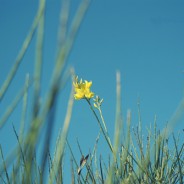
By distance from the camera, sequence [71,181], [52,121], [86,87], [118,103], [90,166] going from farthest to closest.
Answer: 1. [86,87]
2. [90,166]
3. [71,181]
4. [118,103]
5. [52,121]

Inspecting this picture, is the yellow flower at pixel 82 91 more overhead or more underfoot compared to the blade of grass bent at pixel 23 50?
more overhead

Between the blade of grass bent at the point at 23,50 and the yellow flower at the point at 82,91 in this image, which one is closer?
the blade of grass bent at the point at 23,50

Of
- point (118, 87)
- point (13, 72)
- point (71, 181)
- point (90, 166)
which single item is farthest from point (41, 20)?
point (90, 166)

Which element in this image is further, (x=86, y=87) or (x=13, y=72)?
(x=86, y=87)

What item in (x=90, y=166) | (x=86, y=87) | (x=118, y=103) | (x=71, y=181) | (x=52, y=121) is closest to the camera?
(x=52, y=121)

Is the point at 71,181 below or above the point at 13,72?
above

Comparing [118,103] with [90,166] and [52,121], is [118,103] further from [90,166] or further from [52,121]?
[90,166]

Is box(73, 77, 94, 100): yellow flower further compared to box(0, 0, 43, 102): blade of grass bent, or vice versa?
box(73, 77, 94, 100): yellow flower

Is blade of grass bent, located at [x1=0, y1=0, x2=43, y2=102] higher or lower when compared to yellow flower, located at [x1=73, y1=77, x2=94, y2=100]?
lower

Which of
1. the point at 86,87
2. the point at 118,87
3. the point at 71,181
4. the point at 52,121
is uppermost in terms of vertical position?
the point at 86,87

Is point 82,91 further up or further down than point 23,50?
further up

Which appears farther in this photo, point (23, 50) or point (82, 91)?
point (82, 91)
